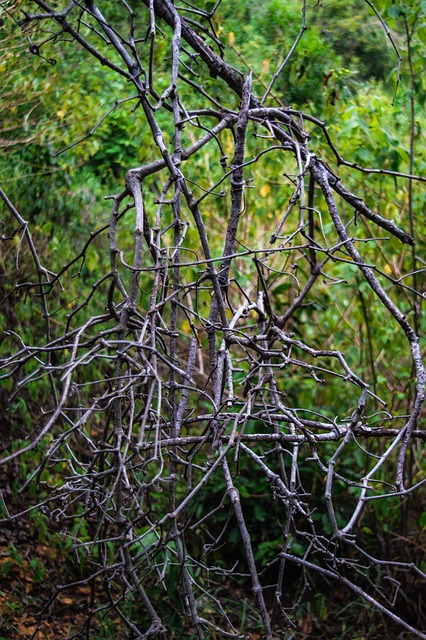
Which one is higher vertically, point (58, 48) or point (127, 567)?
point (58, 48)

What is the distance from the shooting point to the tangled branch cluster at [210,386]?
113 centimetres

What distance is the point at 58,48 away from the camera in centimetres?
427

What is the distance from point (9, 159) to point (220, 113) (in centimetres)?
255

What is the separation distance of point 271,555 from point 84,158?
2.46m

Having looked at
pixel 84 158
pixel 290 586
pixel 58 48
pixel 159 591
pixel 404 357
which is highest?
pixel 58 48

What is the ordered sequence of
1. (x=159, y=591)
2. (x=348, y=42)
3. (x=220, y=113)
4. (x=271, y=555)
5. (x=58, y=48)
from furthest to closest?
(x=348, y=42), (x=58, y=48), (x=271, y=555), (x=159, y=591), (x=220, y=113)

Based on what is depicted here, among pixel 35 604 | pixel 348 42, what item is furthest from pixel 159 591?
pixel 348 42

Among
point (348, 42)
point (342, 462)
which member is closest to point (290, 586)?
point (342, 462)

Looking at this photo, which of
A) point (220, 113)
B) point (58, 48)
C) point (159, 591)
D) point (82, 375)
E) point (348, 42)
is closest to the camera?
point (220, 113)

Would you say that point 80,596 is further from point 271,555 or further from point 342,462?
point 342,462

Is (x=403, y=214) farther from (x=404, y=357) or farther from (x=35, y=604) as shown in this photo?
(x=35, y=604)

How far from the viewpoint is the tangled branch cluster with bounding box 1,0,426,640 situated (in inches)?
44.7

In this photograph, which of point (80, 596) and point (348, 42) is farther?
point (348, 42)

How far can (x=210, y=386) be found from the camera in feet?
11.9
